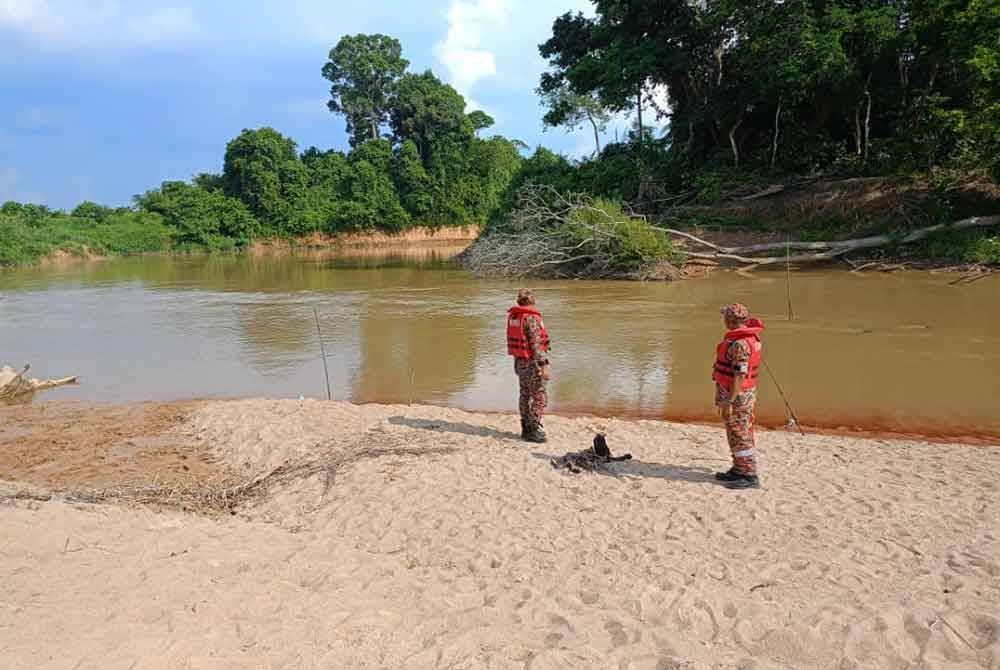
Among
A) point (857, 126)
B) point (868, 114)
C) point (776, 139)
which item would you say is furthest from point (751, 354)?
point (776, 139)

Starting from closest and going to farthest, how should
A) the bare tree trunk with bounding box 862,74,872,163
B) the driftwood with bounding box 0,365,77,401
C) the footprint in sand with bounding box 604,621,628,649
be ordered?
the footprint in sand with bounding box 604,621,628,649
the driftwood with bounding box 0,365,77,401
the bare tree trunk with bounding box 862,74,872,163

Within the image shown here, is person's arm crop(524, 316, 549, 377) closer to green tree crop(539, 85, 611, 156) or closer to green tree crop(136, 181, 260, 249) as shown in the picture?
green tree crop(539, 85, 611, 156)

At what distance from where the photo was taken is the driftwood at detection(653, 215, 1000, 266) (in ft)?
65.0

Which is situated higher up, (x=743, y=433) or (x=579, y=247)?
(x=579, y=247)

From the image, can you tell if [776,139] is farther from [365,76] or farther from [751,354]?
[365,76]

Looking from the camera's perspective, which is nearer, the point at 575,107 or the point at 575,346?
the point at 575,346

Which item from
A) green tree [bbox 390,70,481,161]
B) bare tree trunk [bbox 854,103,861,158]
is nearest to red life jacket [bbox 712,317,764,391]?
bare tree trunk [bbox 854,103,861,158]

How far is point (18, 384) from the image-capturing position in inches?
408

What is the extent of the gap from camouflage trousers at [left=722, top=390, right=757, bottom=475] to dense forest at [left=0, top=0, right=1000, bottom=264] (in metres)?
16.9

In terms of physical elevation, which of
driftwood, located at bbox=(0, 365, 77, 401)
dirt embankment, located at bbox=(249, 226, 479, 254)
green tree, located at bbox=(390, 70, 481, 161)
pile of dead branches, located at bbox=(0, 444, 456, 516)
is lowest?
pile of dead branches, located at bbox=(0, 444, 456, 516)

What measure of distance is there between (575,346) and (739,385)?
25.3 feet

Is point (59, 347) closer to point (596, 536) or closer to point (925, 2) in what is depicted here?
point (596, 536)

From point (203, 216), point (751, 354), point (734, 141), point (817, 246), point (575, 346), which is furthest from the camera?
point (203, 216)

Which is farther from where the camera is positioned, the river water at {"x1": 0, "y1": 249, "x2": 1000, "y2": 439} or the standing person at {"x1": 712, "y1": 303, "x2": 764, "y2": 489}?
the river water at {"x1": 0, "y1": 249, "x2": 1000, "y2": 439}
